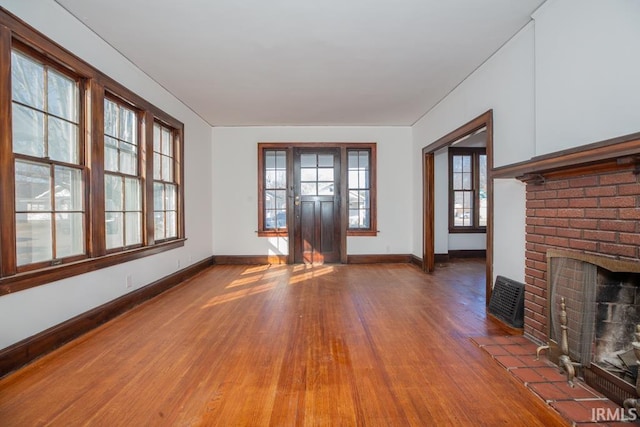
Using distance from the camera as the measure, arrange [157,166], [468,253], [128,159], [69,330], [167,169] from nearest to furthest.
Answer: [69,330], [128,159], [157,166], [167,169], [468,253]

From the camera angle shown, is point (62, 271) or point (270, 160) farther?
point (270, 160)

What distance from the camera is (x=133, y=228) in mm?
3533

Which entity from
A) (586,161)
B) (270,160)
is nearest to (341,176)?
(270,160)

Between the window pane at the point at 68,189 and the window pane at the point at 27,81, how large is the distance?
20.9 inches

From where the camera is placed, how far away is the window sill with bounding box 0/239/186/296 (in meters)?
2.02

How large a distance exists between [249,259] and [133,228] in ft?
8.56

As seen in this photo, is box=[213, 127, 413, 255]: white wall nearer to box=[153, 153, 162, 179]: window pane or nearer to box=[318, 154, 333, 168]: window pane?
box=[318, 154, 333, 168]: window pane

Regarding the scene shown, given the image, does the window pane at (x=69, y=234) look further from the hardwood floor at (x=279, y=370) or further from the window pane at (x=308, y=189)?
the window pane at (x=308, y=189)

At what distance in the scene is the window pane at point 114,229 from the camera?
10.1 feet

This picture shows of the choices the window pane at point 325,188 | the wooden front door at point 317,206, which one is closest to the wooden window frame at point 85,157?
the wooden front door at point 317,206

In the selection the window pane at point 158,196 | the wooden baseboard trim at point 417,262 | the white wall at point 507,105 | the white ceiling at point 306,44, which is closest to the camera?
the white ceiling at point 306,44

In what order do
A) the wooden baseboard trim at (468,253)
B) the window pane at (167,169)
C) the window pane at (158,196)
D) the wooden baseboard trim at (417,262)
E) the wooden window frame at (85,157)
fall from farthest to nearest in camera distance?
the wooden baseboard trim at (468,253), the wooden baseboard trim at (417,262), the window pane at (167,169), the window pane at (158,196), the wooden window frame at (85,157)

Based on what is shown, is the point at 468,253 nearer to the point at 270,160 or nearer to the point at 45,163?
the point at 270,160

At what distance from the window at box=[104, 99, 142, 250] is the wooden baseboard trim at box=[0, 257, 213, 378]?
0.60 metres
